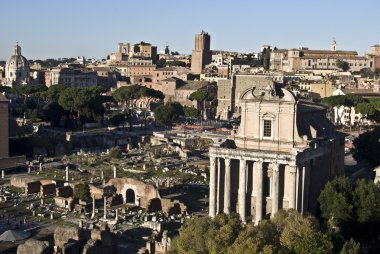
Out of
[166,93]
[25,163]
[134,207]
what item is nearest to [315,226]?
[134,207]

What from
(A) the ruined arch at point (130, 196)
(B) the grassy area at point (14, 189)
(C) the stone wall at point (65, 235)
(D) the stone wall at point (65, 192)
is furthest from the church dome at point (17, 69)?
(C) the stone wall at point (65, 235)

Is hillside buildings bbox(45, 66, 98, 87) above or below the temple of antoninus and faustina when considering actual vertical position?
above

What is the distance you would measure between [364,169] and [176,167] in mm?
12754

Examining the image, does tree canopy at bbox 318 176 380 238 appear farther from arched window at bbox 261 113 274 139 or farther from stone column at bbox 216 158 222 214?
stone column at bbox 216 158 222 214

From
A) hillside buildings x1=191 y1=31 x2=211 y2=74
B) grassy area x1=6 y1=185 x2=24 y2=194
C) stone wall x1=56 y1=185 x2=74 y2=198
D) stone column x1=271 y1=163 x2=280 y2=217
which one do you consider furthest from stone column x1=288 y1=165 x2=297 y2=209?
hillside buildings x1=191 y1=31 x2=211 y2=74

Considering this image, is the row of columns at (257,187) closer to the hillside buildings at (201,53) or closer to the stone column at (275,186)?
the stone column at (275,186)

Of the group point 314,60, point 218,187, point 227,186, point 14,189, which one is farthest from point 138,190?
point 314,60

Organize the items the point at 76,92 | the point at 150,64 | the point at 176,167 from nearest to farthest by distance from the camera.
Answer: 1. the point at 176,167
2. the point at 76,92
3. the point at 150,64

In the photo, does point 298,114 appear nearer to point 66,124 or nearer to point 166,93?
point 66,124

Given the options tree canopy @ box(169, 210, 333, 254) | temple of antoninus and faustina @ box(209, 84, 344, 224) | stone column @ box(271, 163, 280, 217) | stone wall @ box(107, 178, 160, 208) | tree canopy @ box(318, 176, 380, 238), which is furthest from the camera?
stone wall @ box(107, 178, 160, 208)

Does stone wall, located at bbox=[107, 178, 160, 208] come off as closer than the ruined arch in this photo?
Yes

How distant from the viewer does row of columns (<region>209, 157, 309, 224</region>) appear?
24.9m

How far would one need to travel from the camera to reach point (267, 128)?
2684cm

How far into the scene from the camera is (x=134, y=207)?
31812mm
